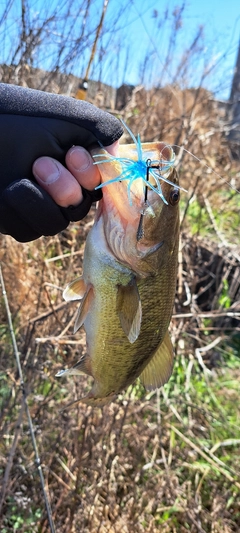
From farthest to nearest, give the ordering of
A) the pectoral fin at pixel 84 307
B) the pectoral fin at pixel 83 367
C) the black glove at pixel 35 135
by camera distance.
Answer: the pectoral fin at pixel 83 367, the pectoral fin at pixel 84 307, the black glove at pixel 35 135

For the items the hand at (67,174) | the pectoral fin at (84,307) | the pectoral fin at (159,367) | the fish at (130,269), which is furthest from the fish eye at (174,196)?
the pectoral fin at (159,367)

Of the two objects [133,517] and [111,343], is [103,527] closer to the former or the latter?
[133,517]

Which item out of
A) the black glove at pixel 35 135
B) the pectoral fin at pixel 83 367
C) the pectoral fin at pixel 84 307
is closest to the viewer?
the black glove at pixel 35 135

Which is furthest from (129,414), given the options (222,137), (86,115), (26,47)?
(222,137)

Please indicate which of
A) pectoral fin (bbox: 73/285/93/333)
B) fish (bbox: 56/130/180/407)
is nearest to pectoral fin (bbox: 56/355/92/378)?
fish (bbox: 56/130/180/407)

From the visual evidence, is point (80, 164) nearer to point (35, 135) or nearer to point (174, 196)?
point (35, 135)

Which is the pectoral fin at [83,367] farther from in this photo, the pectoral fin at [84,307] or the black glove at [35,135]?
the black glove at [35,135]

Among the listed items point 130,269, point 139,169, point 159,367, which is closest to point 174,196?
point 139,169
